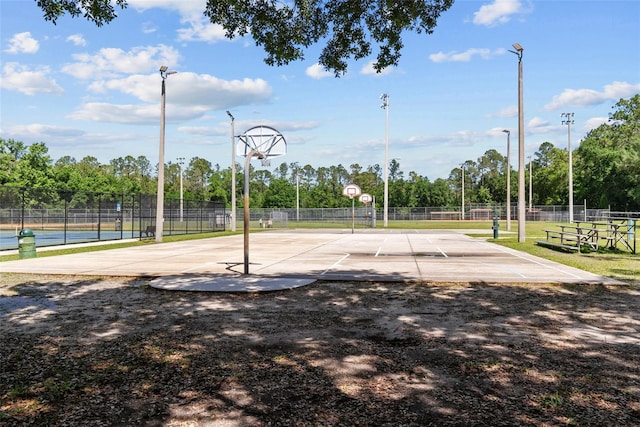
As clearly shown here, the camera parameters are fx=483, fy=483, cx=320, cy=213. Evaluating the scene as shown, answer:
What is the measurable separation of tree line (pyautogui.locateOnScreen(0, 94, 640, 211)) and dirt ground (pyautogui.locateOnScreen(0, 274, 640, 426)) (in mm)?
33180

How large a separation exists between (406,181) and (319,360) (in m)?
118

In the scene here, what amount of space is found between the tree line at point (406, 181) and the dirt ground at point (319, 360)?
109ft

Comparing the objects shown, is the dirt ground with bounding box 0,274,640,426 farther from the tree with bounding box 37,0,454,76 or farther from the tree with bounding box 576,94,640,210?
the tree with bounding box 576,94,640,210

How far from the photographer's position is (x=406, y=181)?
121 metres

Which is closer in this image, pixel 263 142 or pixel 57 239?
pixel 263 142

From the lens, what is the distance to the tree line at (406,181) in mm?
70625

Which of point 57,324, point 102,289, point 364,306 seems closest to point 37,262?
point 102,289

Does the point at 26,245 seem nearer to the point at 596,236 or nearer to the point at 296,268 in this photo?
the point at 296,268

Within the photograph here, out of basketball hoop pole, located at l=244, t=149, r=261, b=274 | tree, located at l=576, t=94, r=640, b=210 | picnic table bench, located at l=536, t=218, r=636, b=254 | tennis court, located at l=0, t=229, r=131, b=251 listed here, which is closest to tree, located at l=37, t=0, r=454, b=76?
basketball hoop pole, located at l=244, t=149, r=261, b=274

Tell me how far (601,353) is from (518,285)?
539 centimetres

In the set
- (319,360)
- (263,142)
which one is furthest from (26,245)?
(319,360)

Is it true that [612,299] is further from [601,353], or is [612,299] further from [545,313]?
[601,353]

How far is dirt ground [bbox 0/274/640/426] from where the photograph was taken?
4.13m

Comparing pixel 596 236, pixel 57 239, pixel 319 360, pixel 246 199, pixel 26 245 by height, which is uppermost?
pixel 246 199
